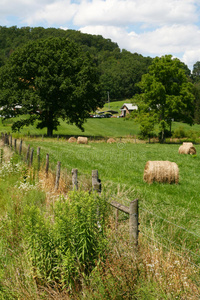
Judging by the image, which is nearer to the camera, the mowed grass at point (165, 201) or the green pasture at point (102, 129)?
the mowed grass at point (165, 201)

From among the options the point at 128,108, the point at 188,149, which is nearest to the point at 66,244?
the point at 188,149

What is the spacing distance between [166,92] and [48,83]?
17.9 meters

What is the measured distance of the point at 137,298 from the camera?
4027 millimetres

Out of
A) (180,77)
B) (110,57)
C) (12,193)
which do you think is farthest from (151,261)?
(110,57)

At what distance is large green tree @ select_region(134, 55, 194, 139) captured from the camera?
4638 cm

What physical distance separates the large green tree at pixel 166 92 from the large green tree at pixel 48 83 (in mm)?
8238

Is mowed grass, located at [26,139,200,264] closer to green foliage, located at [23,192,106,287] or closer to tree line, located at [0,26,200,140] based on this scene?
green foliage, located at [23,192,106,287]

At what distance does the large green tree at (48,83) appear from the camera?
4109 centimetres

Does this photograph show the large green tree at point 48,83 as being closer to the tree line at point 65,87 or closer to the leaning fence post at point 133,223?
the tree line at point 65,87

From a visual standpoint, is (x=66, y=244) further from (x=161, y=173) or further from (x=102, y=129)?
(x=102, y=129)

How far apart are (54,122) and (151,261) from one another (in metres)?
42.5

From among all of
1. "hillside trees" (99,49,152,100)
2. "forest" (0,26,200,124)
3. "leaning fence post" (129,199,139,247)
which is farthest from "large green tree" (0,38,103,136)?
"hillside trees" (99,49,152,100)

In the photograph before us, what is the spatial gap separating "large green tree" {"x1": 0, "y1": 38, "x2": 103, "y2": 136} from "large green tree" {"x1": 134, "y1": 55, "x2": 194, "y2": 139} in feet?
27.0

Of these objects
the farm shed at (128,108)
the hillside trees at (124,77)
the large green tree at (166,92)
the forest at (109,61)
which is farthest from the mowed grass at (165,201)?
the hillside trees at (124,77)
